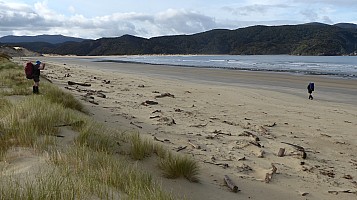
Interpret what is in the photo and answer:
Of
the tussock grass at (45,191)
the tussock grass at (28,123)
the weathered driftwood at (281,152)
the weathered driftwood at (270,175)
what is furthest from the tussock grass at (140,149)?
the weathered driftwood at (281,152)

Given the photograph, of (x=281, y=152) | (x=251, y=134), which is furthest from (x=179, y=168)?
(x=251, y=134)

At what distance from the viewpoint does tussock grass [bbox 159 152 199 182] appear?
14.1ft

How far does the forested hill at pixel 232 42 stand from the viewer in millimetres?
129625

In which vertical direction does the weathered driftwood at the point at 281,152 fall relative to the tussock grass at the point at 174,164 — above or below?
below

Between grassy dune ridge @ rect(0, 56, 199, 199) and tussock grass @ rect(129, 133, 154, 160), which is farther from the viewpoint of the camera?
tussock grass @ rect(129, 133, 154, 160)

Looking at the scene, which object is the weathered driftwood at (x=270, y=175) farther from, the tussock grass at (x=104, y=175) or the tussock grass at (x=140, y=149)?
the tussock grass at (x=104, y=175)

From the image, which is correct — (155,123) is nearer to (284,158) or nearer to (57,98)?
(57,98)

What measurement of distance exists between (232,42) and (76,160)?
157 meters

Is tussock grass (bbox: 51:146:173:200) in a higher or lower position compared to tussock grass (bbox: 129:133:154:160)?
higher

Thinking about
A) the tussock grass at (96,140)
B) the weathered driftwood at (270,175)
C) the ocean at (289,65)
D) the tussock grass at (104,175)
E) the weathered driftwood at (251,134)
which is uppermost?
the ocean at (289,65)

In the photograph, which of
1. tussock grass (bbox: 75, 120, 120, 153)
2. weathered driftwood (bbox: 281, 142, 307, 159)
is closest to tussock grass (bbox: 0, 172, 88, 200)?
tussock grass (bbox: 75, 120, 120, 153)

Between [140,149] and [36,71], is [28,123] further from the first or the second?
[36,71]

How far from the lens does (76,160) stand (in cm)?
357

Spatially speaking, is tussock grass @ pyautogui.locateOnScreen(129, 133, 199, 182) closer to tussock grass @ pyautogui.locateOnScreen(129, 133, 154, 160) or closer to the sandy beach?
tussock grass @ pyautogui.locateOnScreen(129, 133, 154, 160)
